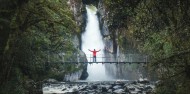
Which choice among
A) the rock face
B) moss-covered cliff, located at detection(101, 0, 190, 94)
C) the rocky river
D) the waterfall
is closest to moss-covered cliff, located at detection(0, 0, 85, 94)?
moss-covered cliff, located at detection(101, 0, 190, 94)

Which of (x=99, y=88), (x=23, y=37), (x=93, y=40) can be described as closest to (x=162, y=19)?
(x=23, y=37)

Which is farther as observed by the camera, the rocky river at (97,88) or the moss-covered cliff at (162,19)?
the rocky river at (97,88)

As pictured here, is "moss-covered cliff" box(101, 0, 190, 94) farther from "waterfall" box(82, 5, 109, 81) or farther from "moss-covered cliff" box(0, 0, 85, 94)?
"waterfall" box(82, 5, 109, 81)

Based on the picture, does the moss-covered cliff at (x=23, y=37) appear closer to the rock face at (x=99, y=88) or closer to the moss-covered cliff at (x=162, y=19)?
the moss-covered cliff at (x=162, y=19)

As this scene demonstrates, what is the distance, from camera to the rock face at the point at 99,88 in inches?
1244

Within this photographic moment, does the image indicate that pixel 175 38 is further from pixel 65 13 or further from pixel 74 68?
pixel 74 68

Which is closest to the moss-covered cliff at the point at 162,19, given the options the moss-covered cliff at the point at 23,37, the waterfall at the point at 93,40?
the moss-covered cliff at the point at 23,37

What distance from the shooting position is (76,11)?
5725 centimetres

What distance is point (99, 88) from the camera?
33469 millimetres

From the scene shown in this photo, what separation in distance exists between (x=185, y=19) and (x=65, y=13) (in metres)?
11.7

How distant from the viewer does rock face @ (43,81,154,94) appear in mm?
31594

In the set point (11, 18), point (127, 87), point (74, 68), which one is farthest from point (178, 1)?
point (74, 68)

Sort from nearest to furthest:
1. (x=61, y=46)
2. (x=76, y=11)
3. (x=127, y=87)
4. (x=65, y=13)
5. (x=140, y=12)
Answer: (x=140, y=12) → (x=65, y=13) → (x=61, y=46) → (x=127, y=87) → (x=76, y=11)

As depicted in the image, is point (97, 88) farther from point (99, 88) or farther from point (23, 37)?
point (23, 37)
